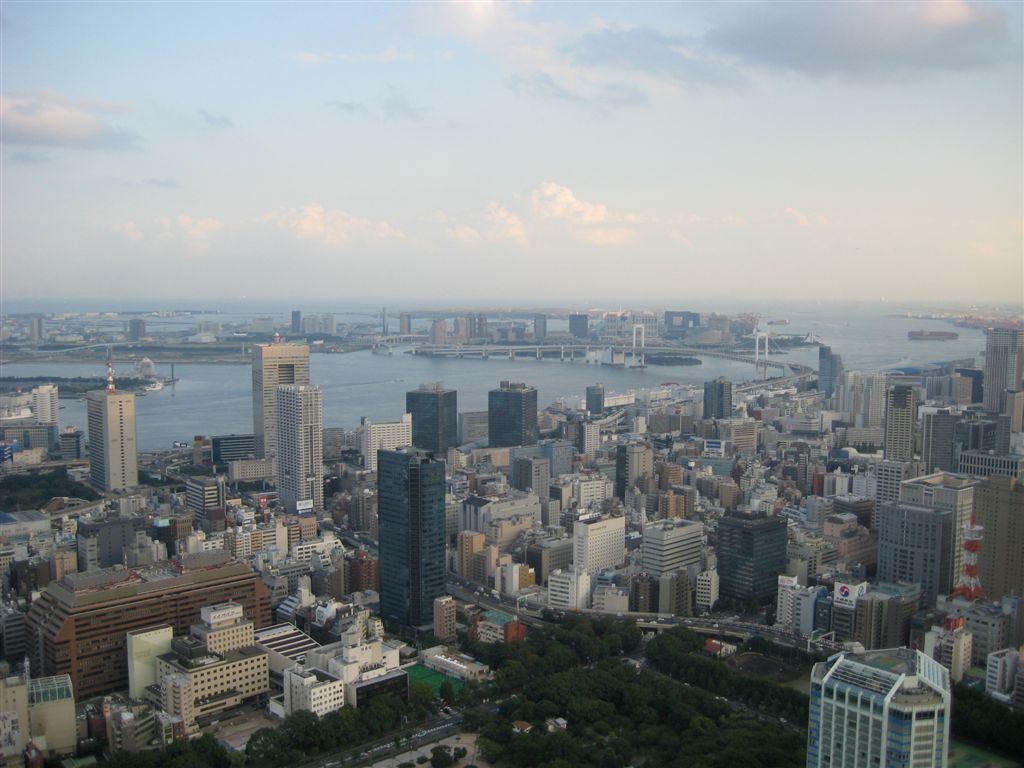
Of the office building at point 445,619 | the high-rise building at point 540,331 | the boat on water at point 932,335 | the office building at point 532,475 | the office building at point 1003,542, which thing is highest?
the boat on water at point 932,335

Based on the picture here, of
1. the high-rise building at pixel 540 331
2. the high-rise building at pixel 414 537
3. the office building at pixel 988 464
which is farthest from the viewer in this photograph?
the high-rise building at pixel 540 331

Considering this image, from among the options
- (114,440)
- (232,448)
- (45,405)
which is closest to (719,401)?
(232,448)

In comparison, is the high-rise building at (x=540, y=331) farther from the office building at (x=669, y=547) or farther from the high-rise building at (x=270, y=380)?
the office building at (x=669, y=547)

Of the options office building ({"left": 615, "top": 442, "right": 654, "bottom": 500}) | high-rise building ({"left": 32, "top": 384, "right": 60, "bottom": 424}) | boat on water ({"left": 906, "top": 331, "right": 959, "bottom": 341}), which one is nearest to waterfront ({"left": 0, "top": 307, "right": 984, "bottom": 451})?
boat on water ({"left": 906, "top": 331, "right": 959, "bottom": 341})

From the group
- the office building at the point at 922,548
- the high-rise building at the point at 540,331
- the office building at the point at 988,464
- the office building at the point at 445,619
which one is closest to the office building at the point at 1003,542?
the office building at the point at 922,548

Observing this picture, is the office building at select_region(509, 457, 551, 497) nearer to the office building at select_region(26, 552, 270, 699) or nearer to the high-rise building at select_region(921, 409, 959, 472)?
the high-rise building at select_region(921, 409, 959, 472)

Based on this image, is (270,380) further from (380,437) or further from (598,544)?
(598,544)

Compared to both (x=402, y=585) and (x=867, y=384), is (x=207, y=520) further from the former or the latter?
(x=867, y=384)
